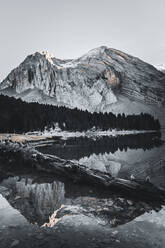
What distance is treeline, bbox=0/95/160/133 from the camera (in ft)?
249

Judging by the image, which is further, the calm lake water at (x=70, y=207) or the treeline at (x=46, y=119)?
the treeline at (x=46, y=119)

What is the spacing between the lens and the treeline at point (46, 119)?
75819 mm

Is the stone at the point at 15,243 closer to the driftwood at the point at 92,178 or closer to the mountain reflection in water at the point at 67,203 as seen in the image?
the mountain reflection in water at the point at 67,203

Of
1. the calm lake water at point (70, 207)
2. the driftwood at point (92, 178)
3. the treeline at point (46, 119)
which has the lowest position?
the calm lake water at point (70, 207)

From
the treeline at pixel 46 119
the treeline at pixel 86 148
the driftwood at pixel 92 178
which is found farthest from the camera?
the treeline at pixel 46 119

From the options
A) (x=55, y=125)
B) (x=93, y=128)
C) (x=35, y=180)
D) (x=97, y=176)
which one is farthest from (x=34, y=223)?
(x=93, y=128)

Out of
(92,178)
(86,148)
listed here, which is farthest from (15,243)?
(86,148)

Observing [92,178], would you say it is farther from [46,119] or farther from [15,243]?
[46,119]

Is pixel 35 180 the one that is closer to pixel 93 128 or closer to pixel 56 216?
pixel 56 216

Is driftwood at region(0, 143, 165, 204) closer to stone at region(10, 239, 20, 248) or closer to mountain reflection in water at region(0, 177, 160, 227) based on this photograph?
mountain reflection in water at region(0, 177, 160, 227)

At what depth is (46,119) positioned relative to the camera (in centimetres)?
10531

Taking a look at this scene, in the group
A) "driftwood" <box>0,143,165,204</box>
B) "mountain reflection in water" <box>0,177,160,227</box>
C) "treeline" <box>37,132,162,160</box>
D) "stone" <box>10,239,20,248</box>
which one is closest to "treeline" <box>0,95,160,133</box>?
"treeline" <box>37,132,162,160</box>

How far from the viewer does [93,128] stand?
156500 mm

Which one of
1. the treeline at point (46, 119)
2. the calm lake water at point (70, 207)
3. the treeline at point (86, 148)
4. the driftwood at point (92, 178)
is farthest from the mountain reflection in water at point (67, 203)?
the treeline at point (46, 119)
